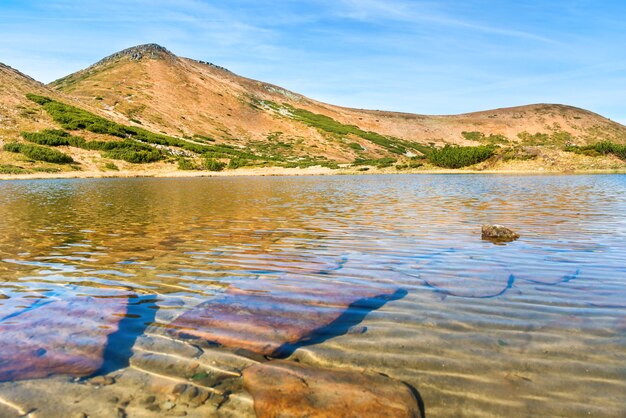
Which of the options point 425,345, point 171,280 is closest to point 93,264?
point 171,280

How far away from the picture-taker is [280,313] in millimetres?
5395

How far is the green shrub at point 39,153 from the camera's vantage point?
55250 mm

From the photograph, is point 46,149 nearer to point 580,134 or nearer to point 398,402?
point 398,402

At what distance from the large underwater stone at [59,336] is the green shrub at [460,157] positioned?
61576mm

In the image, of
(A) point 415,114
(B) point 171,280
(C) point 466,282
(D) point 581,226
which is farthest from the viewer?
(A) point 415,114

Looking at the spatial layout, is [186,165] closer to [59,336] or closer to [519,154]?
[519,154]

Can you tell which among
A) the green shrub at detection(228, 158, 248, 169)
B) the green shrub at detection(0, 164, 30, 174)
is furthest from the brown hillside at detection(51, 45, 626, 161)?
the green shrub at detection(0, 164, 30, 174)

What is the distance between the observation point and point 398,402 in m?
3.36

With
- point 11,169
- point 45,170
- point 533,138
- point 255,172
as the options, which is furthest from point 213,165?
point 533,138

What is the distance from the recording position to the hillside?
202 feet

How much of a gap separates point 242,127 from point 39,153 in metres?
58.6

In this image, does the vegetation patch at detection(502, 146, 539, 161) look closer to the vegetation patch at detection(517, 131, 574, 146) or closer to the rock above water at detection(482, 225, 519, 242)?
the rock above water at detection(482, 225, 519, 242)

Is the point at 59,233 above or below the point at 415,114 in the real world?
below

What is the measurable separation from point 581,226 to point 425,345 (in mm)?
9652
